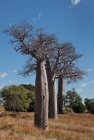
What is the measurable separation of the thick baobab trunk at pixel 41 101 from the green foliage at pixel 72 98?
22.4 meters

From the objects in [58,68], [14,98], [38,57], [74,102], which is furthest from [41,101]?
[74,102]

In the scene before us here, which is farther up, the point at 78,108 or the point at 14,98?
the point at 14,98

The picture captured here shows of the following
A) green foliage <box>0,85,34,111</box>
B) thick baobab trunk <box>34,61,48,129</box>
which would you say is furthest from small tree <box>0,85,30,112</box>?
thick baobab trunk <box>34,61,48,129</box>

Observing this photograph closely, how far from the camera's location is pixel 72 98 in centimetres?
3866

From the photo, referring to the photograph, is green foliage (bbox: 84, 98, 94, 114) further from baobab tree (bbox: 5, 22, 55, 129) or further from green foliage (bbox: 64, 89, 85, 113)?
baobab tree (bbox: 5, 22, 55, 129)

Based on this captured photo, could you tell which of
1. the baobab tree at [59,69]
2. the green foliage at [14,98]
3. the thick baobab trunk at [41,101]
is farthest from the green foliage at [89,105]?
the thick baobab trunk at [41,101]

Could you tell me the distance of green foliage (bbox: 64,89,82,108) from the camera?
3803 cm

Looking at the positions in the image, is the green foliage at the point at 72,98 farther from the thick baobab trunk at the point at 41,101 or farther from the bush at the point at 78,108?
the thick baobab trunk at the point at 41,101

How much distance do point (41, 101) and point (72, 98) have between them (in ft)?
77.6

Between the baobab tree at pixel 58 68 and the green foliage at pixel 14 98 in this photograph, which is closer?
the baobab tree at pixel 58 68

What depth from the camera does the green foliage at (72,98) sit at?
3803 centimetres

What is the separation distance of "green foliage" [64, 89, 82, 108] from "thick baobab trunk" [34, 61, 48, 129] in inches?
883

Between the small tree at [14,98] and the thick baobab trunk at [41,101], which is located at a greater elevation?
the small tree at [14,98]

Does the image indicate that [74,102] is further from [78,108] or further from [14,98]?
[14,98]
